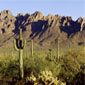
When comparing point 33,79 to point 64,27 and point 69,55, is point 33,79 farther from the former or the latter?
point 64,27

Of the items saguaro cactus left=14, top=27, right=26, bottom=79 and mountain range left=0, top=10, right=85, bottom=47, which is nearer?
saguaro cactus left=14, top=27, right=26, bottom=79

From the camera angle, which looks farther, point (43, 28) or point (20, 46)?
point (43, 28)

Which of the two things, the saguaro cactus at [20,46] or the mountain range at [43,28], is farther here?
the mountain range at [43,28]

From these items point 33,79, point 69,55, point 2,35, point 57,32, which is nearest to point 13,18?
point 2,35

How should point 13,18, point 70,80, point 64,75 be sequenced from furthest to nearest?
point 13,18 < point 64,75 < point 70,80

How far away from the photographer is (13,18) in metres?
194

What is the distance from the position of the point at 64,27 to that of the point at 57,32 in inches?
393

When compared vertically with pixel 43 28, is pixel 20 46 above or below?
below

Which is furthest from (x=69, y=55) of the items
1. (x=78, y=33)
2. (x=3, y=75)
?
(x=78, y=33)

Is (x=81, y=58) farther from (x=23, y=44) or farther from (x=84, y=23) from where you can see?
(x=84, y=23)

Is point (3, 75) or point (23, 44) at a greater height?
point (23, 44)

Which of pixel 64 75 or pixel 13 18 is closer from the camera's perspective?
pixel 64 75

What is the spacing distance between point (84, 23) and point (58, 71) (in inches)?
5770

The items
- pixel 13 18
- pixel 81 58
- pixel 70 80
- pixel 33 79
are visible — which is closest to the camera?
pixel 33 79
